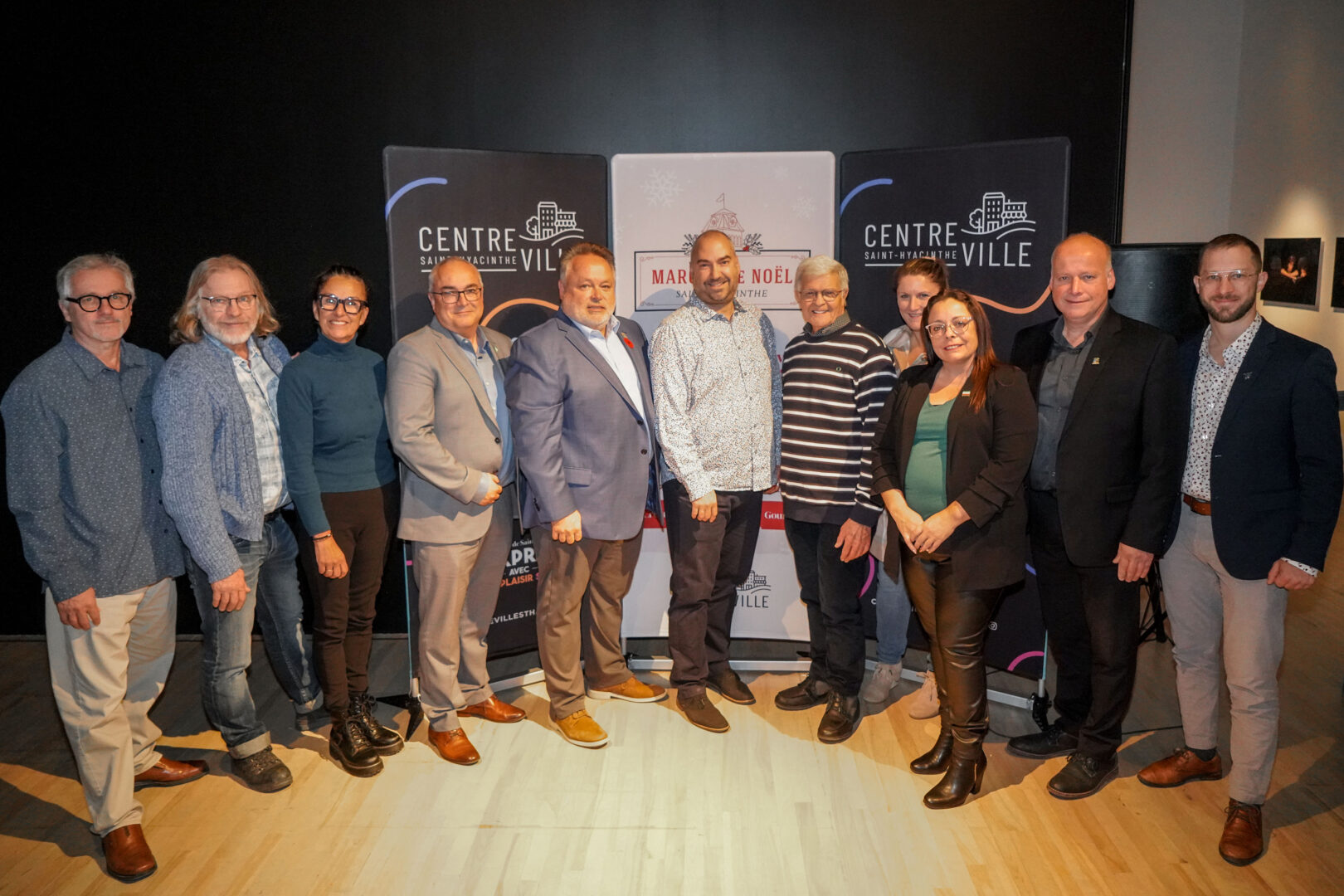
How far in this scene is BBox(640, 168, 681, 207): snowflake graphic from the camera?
398 centimetres

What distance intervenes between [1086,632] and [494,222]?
2.87 meters

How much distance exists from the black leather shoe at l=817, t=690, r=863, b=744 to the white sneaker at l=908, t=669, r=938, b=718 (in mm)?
267

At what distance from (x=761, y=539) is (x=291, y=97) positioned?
3132mm

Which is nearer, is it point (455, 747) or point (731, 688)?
point (455, 747)

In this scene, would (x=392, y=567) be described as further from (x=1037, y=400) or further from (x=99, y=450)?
(x=1037, y=400)

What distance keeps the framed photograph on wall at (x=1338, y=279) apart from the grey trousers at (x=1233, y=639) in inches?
182

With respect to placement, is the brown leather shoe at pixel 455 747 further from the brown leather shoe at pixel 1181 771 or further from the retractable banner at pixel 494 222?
→ the brown leather shoe at pixel 1181 771

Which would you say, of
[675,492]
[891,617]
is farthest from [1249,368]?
[675,492]

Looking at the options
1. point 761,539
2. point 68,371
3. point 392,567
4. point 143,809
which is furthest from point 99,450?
point 761,539

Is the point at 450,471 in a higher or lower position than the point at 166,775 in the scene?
higher

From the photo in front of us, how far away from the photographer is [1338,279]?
6383mm

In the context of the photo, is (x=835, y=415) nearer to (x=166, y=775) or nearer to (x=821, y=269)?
(x=821, y=269)

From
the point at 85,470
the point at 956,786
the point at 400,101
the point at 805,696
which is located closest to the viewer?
the point at 85,470

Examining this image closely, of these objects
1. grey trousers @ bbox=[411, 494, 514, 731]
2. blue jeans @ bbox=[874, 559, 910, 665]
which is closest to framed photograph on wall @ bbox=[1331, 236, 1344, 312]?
blue jeans @ bbox=[874, 559, 910, 665]
